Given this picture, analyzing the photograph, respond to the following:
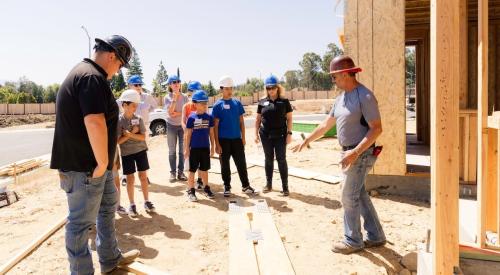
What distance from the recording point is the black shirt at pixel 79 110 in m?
2.99

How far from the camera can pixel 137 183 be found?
8.02 metres

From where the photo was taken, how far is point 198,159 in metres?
6.43

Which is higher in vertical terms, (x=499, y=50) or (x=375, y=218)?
(x=499, y=50)

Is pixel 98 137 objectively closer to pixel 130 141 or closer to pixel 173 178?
pixel 130 141

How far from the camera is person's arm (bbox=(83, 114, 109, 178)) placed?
9.73ft

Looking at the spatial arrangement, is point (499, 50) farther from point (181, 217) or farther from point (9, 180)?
point (9, 180)

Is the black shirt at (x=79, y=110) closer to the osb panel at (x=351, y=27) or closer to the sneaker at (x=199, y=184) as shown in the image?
the sneaker at (x=199, y=184)

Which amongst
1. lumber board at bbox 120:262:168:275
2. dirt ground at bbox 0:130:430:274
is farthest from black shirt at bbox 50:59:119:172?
A: dirt ground at bbox 0:130:430:274

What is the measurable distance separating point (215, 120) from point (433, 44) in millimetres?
4177

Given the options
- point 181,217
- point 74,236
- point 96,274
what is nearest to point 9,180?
point 181,217

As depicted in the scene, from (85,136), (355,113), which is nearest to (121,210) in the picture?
(85,136)

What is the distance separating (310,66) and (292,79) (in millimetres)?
9680

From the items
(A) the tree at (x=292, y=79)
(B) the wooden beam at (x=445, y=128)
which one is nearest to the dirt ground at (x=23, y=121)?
(B) the wooden beam at (x=445, y=128)

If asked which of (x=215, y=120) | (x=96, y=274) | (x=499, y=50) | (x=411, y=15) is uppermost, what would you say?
(x=411, y=15)
